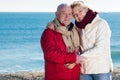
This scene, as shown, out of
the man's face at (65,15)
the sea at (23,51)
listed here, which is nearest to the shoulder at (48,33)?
the man's face at (65,15)

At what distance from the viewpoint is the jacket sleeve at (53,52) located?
5727mm

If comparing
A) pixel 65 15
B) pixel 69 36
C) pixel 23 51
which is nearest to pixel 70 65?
pixel 69 36

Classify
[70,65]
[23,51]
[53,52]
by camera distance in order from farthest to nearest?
[23,51]
[70,65]
[53,52]

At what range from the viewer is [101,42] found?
5785 millimetres

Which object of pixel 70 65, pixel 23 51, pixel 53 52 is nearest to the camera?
pixel 53 52

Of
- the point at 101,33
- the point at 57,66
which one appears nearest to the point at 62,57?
the point at 57,66

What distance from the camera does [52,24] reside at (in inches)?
231

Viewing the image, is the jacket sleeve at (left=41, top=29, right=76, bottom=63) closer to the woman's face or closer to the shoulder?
the shoulder

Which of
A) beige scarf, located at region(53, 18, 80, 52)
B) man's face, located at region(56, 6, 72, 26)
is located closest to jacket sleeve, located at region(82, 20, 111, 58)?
beige scarf, located at region(53, 18, 80, 52)

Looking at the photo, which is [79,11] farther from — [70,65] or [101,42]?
[70,65]

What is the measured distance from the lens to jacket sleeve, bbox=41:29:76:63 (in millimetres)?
5727

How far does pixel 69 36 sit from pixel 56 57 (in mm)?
323

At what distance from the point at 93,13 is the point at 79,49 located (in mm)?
492

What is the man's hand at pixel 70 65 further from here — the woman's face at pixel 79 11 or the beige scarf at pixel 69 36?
the woman's face at pixel 79 11
